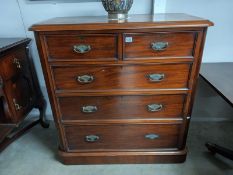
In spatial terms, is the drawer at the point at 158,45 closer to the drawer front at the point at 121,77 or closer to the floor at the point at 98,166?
the drawer front at the point at 121,77

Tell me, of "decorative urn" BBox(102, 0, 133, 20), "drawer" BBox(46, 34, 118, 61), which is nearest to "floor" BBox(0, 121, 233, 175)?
"drawer" BBox(46, 34, 118, 61)

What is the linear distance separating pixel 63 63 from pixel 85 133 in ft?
1.88

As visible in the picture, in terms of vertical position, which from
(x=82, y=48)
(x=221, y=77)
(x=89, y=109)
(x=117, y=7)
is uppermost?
(x=117, y=7)

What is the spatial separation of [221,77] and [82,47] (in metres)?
0.99

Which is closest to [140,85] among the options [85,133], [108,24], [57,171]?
[108,24]

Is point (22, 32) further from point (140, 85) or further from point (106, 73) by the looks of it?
point (140, 85)

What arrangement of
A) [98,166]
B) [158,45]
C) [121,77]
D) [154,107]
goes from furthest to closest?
[98,166] < [154,107] < [121,77] < [158,45]

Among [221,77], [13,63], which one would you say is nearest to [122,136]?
[221,77]

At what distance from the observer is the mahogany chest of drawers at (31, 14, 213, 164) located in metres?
1.07

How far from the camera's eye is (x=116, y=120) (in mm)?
1354

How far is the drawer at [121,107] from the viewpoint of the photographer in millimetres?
1272

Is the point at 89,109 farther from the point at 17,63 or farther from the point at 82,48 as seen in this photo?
the point at 17,63

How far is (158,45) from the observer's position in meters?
1.09

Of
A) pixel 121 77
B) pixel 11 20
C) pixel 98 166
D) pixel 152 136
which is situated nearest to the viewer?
pixel 121 77
